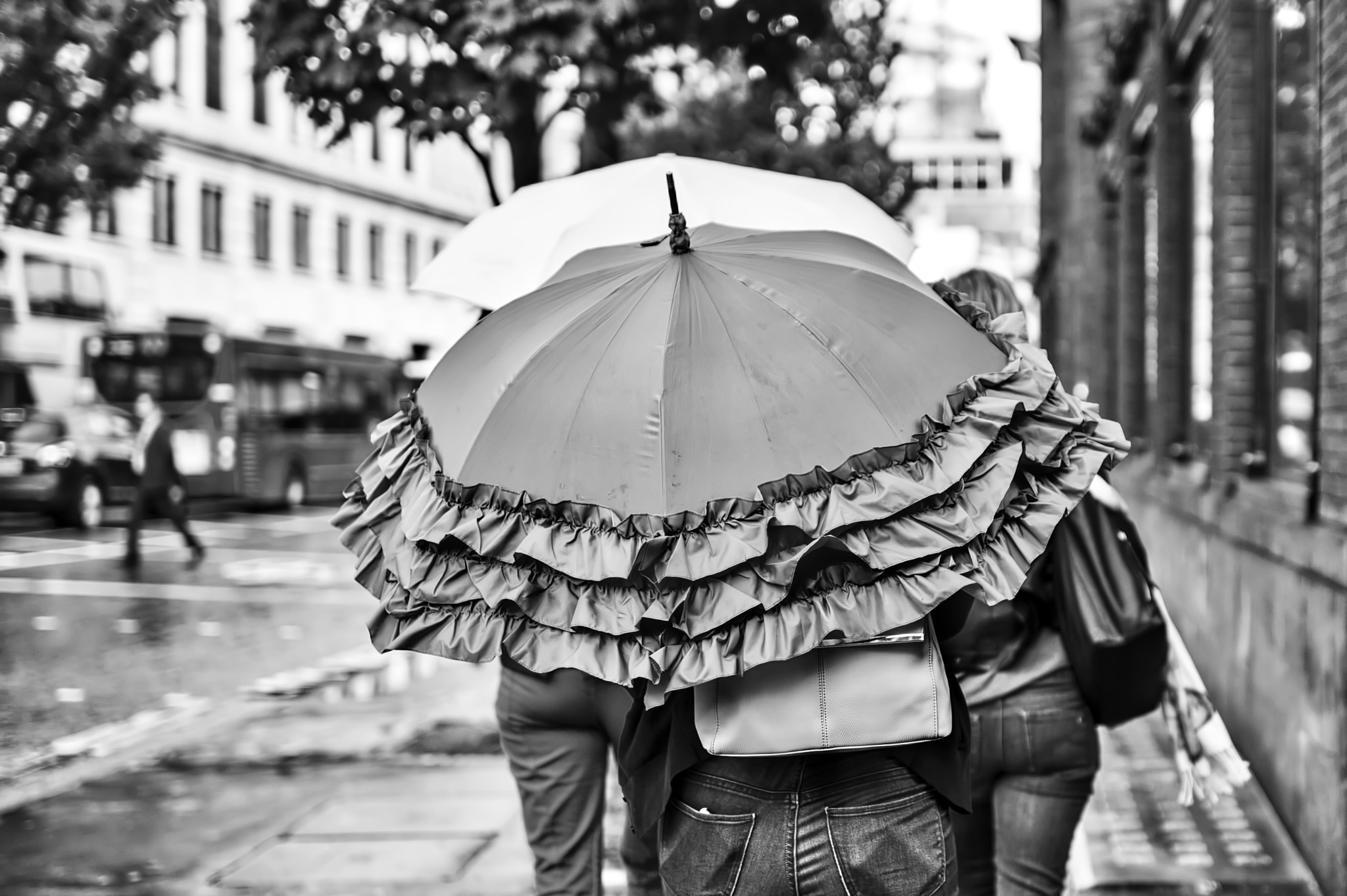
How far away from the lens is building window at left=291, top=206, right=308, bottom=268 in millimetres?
40562

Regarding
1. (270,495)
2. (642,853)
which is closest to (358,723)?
(642,853)

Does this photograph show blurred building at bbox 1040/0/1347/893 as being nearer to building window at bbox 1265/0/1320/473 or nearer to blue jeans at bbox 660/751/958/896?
building window at bbox 1265/0/1320/473

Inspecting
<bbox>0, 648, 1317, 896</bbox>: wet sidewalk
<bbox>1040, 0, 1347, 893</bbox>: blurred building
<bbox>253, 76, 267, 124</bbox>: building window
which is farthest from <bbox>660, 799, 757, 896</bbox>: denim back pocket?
<bbox>253, 76, 267, 124</bbox>: building window

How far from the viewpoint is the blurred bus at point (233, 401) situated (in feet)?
80.6

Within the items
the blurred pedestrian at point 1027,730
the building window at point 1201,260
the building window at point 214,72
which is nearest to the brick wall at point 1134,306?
the building window at point 1201,260

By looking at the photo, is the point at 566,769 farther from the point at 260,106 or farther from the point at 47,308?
the point at 260,106

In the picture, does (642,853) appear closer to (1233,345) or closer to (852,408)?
(852,408)

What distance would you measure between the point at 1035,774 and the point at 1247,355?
441 cm

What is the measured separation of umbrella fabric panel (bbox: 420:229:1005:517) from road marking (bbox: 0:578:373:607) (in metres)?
11.7

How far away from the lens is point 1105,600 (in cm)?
303

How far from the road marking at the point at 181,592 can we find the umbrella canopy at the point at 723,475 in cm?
1167

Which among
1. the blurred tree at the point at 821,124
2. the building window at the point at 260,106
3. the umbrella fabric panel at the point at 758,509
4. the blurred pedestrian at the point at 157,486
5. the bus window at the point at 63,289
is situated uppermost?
the building window at the point at 260,106

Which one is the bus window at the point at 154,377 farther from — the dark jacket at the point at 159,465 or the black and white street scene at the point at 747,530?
the black and white street scene at the point at 747,530

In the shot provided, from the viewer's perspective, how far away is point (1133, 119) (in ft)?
37.9
